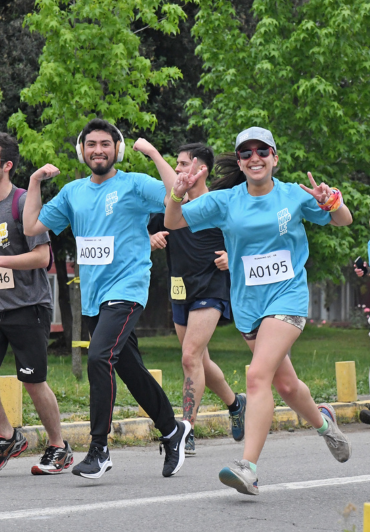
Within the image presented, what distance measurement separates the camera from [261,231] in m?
5.21

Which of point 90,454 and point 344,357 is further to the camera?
point 344,357

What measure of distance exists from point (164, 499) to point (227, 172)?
2.79 meters

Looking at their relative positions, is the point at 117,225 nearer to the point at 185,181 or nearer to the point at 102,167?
the point at 102,167

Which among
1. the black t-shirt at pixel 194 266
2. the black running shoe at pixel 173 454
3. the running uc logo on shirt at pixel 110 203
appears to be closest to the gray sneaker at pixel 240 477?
the black running shoe at pixel 173 454

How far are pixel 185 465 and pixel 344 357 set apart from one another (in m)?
13.8

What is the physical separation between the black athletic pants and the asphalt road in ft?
1.27

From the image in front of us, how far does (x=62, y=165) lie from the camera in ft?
41.5

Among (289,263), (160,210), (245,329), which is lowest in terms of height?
(245,329)

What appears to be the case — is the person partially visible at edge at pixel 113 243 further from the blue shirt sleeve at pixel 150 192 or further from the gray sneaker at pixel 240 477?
the gray sneaker at pixel 240 477

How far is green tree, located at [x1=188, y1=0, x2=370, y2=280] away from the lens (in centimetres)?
1595

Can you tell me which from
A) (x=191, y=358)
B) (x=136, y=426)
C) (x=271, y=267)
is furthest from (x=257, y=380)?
(x=136, y=426)

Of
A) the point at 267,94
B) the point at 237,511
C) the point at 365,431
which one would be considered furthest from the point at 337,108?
the point at 237,511

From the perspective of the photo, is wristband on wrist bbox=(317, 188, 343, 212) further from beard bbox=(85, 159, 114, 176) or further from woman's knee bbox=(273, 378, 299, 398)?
beard bbox=(85, 159, 114, 176)

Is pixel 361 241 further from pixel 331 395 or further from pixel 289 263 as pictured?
pixel 289 263
